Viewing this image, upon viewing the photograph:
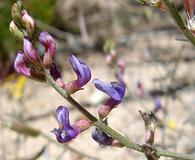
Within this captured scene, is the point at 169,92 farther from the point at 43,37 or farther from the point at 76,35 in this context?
the point at 43,37

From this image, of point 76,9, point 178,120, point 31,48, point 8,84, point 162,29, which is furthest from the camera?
point 76,9

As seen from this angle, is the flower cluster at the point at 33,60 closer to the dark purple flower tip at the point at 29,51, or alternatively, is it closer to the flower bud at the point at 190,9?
the dark purple flower tip at the point at 29,51

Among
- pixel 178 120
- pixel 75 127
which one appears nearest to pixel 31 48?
pixel 75 127

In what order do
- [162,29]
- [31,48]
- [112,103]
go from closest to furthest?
[31,48]
[112,103]
[162,29]

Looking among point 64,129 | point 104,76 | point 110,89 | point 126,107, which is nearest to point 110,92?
point 110,89

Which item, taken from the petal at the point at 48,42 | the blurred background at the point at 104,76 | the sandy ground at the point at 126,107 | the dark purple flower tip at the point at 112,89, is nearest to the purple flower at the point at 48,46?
the petal at the point at 48,42

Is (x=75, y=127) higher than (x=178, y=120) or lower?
higher

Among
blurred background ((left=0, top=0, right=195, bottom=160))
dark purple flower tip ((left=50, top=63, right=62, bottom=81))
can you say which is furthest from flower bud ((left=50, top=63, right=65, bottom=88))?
blurred background ((left=0, top=0, right=195, bottom=160))
